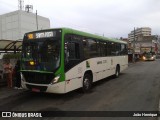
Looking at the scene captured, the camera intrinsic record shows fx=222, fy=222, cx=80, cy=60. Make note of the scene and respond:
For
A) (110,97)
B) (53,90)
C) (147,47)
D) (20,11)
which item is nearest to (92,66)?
(110,97)

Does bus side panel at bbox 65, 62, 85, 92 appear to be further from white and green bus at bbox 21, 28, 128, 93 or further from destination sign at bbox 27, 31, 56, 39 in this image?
destination sign at bbox 27, 31, 56, 39

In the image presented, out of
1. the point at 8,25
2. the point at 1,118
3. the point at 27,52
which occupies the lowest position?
the point at 1,118

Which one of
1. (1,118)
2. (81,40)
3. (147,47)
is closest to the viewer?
(1,118)

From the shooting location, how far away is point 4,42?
1384 centimetres

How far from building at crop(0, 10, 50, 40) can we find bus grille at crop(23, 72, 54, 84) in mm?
53421

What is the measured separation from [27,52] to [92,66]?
3.63 meters

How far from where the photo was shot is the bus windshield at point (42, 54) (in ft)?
28.6

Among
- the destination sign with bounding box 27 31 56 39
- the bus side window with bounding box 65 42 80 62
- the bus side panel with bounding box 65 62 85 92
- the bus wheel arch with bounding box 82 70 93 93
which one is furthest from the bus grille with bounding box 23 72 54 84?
the bus wheel arch with bounding box 82 70 93 93

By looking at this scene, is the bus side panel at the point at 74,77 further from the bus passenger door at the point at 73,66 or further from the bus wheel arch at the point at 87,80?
the bus wheel arch at the point at 87,80

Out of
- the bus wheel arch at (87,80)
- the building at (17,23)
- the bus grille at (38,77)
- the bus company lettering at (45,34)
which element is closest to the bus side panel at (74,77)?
the bus wheel arch at (87,80)

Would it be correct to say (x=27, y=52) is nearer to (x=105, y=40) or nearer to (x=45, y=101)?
(x=45, y=101)

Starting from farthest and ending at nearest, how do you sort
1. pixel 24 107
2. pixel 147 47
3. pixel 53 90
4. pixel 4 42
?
pixel 147 47, pixel 4 42, pixel 53 90, pixel 24 107

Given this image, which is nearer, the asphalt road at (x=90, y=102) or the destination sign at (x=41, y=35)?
the asphalt road at (x=90, y=102)

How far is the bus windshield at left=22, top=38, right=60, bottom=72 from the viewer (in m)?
8.73
